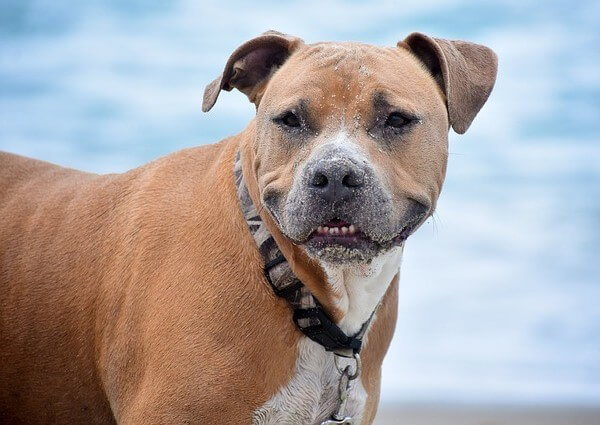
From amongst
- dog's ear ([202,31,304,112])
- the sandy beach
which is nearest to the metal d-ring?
Result: dog's ear ([202,31,304,112])

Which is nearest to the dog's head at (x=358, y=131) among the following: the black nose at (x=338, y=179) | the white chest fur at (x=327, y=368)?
the black nose at (x=338, y=179)

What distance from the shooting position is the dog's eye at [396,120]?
14.2 feet

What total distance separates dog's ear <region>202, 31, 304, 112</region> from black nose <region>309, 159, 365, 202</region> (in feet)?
2.85

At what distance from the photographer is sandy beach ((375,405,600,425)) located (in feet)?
29.7

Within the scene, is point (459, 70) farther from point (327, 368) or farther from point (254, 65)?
Result: point (327, 368)

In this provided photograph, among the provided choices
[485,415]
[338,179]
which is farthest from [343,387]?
[485,415]

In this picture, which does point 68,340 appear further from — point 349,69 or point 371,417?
point 349,69

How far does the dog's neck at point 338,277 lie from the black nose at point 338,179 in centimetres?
38

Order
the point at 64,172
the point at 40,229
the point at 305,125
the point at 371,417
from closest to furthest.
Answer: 1. the point at 305,125
2. the point at 371,417
3. the point at 40,229
4. the point at 64,172

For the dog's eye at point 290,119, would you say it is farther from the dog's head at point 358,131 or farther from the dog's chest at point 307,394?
the dog's chest at point 307,394

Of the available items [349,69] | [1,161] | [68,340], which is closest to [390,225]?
[349,69]

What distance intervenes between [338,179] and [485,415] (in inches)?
226

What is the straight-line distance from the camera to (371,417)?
4941 mm

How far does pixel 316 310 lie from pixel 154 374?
2.40ft
